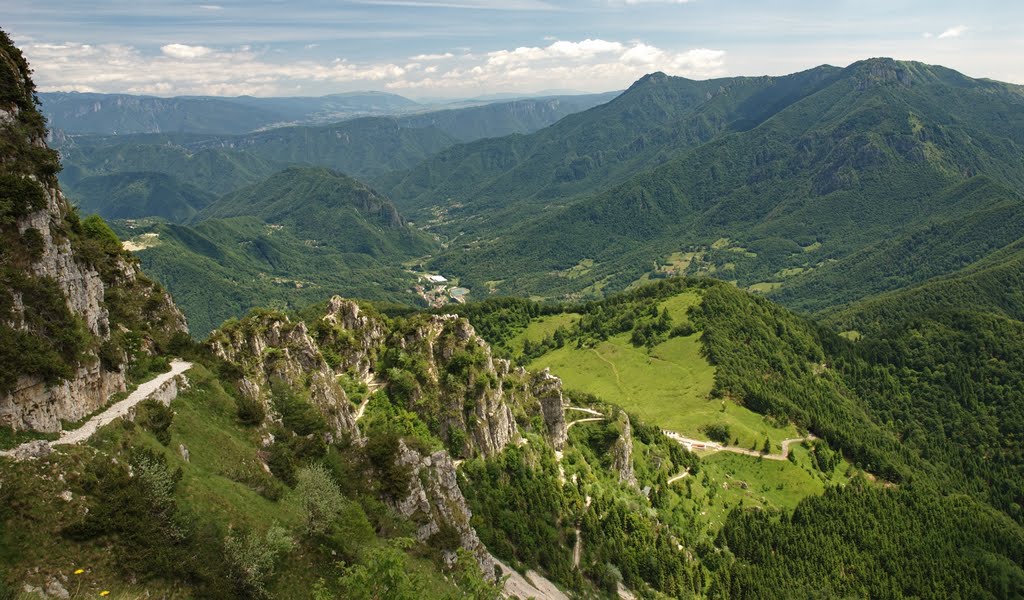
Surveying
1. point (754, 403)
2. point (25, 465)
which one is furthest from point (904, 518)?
point (25, 465)

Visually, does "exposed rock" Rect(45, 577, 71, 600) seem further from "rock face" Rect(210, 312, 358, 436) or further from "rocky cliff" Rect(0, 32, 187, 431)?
"rock face" Rect(210, 312, 358, 436)

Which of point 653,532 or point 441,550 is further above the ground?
point 441,550

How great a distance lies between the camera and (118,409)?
43906mm

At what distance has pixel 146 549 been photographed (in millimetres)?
34281

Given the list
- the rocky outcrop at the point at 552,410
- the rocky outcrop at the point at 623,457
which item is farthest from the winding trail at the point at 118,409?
the rocky outcrop at the point at 623,457

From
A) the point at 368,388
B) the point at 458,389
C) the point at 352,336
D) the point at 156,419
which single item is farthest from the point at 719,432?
the point at 156,419

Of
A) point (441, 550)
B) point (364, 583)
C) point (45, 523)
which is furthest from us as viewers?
point (441, 550)

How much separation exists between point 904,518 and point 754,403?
45.3 m

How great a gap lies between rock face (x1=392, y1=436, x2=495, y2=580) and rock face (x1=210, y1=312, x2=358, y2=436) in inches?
355

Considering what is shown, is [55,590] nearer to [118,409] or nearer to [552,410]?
[118,409]

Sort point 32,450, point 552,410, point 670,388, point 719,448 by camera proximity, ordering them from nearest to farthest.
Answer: point 32,450 → point 552,410 → point 719,448 → point 670,388

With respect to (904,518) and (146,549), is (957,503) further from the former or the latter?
(146,549)

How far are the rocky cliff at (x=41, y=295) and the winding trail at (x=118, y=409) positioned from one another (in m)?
0.91

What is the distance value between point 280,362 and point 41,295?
83.4 feet
